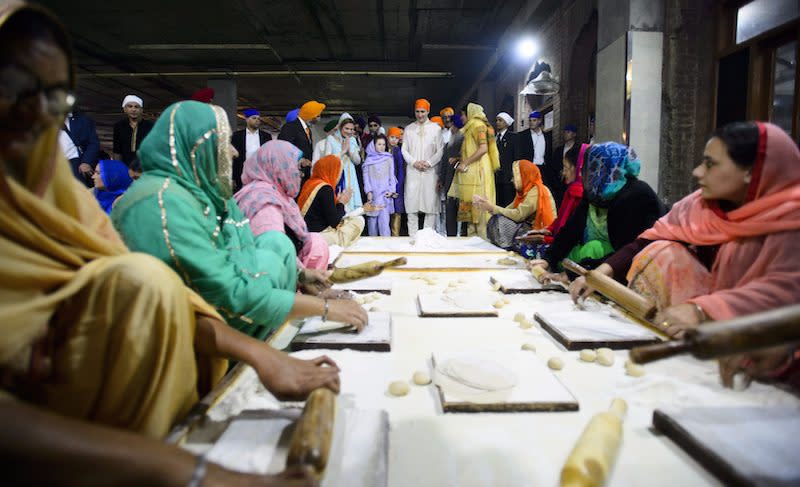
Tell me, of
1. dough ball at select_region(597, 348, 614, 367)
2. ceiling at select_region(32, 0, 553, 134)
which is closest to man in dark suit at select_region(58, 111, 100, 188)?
ceiling at select_region(32, 0, 553, 134)

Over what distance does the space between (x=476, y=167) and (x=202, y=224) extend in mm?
4518

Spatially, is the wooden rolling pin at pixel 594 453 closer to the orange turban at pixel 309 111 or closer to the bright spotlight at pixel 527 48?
the orange turban at pixel 309 111

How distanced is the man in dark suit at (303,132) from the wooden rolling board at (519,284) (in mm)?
3846

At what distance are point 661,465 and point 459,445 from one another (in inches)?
14.2

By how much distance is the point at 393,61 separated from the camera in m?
9.89

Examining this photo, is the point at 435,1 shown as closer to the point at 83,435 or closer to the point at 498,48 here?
the point at 498,48

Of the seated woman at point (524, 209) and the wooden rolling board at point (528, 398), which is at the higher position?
the seated woman at point (524, 209)

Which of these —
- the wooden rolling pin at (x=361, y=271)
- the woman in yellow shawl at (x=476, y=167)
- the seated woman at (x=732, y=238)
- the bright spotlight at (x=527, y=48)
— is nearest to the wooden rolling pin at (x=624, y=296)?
the seated woman at (x=732, y=238)

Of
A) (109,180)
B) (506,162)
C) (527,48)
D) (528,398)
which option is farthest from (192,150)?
(527,48)

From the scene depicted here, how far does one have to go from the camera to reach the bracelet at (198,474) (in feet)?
1.96

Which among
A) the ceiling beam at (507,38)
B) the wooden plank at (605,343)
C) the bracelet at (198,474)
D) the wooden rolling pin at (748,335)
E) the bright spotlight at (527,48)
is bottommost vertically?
the wooden plank at (605,343)

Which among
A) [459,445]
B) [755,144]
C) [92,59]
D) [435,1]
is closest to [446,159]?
[435,1]

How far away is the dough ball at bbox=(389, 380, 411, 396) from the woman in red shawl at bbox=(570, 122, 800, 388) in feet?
2.68

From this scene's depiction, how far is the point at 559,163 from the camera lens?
628 cm
